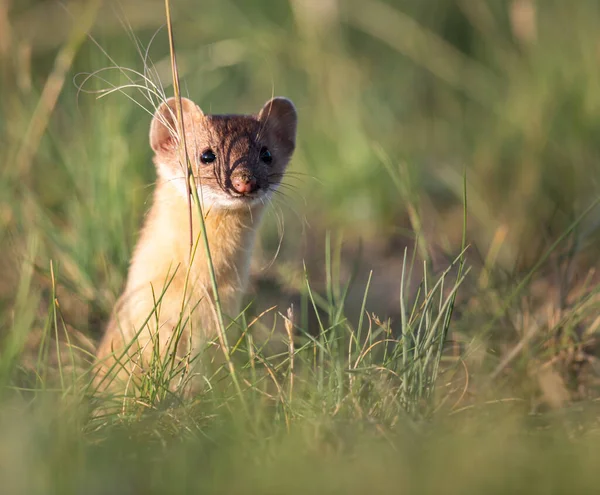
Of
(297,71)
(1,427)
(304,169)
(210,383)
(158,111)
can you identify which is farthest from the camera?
(297,71)

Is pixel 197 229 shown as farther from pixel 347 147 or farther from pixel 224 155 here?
pixel 347 147

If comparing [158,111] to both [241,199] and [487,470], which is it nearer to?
[241,199]

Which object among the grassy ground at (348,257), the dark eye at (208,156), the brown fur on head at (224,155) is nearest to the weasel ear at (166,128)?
the brown fur on head at (224,155)

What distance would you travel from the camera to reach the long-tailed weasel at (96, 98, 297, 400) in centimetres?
333

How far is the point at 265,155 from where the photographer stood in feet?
11.7

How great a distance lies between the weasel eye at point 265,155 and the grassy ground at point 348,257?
193 mm

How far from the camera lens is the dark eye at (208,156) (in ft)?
11.1

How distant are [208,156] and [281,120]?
573 mm

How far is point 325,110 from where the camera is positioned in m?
5.89

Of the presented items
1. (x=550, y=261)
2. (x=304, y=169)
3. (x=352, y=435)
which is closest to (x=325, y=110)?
(x=304, y=169)

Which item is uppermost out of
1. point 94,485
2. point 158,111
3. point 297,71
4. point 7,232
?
point 297,71

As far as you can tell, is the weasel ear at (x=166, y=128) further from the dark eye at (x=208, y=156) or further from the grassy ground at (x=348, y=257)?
the grassy ground at (x=348, y=257)

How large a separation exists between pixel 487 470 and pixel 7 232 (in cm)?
296

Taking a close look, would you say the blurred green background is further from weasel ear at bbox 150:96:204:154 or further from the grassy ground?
weasel ear at bbox 150:96:204:154
